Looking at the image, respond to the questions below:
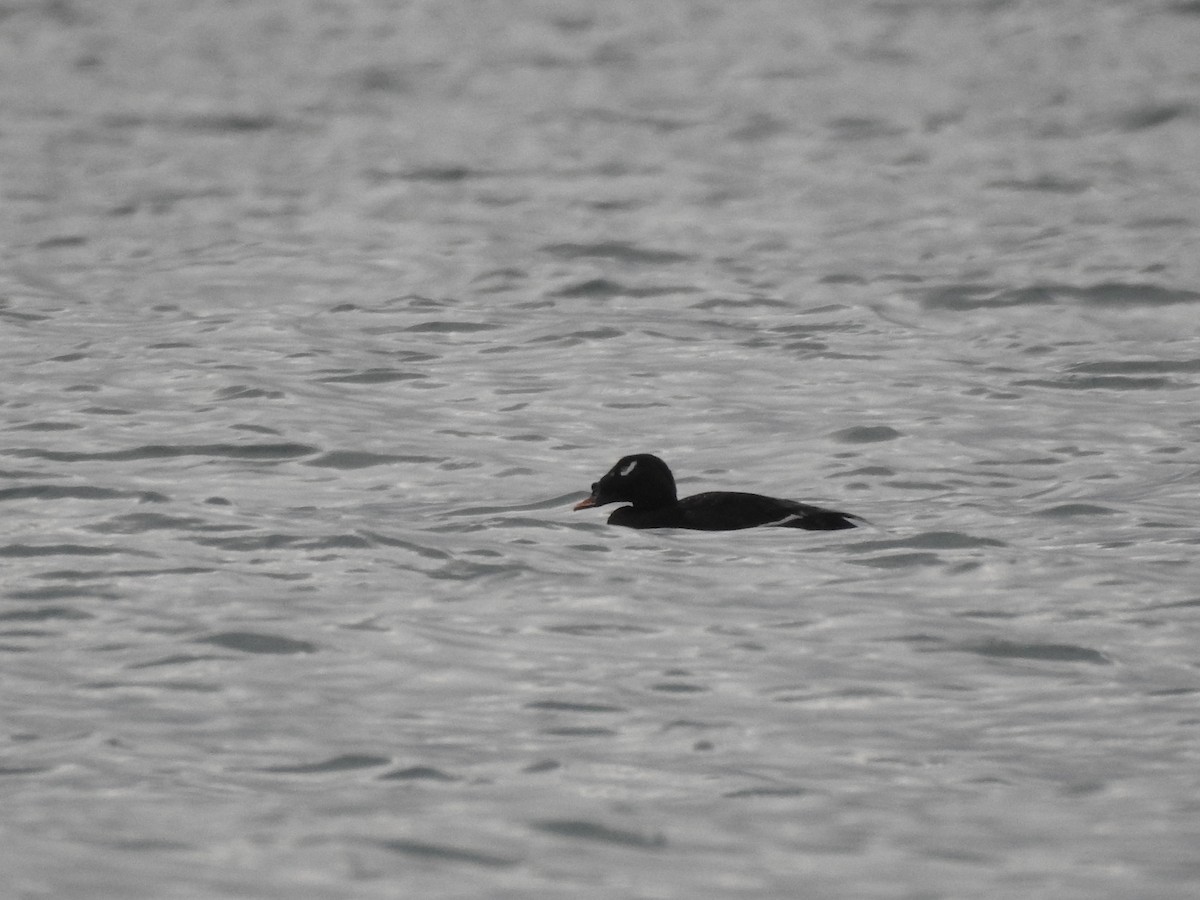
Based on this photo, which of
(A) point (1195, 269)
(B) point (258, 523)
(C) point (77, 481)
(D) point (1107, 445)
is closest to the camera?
(B) point (258, 523)

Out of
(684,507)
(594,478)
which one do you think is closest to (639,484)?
(684,507)

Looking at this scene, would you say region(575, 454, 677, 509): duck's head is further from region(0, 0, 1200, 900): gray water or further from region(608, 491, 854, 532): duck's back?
region(0, 0, 1200, 900): gray water

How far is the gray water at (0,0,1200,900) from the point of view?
8.82 meters

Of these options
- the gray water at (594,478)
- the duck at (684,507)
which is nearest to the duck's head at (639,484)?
the duck at (684,507)

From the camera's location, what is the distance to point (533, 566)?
12.4 metres

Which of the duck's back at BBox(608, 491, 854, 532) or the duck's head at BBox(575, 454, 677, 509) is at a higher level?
the duck's head at BBox(575, 454, 677, 509)

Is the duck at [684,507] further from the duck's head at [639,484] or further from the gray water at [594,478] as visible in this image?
the gray water at [594,478]

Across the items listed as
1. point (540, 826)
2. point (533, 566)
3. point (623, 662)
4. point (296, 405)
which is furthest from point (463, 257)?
point (540, 826)

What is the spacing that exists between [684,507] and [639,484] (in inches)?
10.6

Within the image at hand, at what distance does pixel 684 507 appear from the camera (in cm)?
1296

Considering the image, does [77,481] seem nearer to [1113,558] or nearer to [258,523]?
[258,523]

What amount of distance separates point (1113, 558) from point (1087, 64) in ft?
65.4

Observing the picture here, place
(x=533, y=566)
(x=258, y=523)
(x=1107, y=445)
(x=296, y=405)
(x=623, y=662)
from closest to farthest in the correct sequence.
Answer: (x=623, y=662), (x=533, y=566), (x=258, y=523), (x=1107, y=445), (x=296, y=405)

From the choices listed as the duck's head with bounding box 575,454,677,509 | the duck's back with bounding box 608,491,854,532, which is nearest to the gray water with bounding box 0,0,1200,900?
the duck's back with bounding box 608,491,854,532
